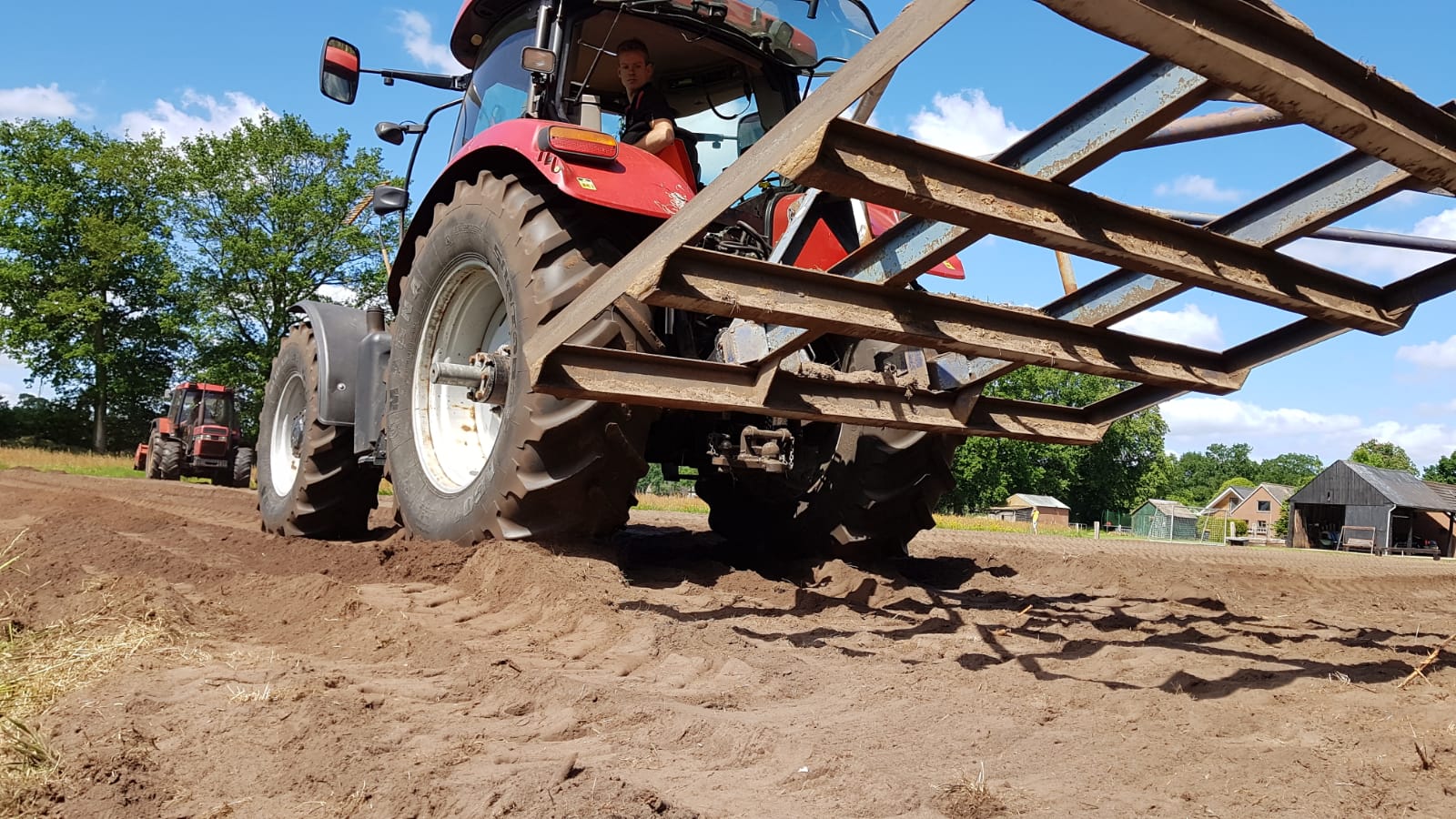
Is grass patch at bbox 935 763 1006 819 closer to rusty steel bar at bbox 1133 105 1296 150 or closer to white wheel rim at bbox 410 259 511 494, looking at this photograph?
rusty steel bar at bbox 1133 105 1296 150

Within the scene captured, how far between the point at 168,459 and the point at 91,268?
760 inches

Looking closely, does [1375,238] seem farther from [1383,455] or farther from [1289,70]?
[1383,455]

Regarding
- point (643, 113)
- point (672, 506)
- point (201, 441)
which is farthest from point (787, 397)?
point (201, 441)

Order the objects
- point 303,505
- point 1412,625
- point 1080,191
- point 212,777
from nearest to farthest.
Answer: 1. point 212,777
2. point 1080,191
3. point 1412,625
4. point 303,505

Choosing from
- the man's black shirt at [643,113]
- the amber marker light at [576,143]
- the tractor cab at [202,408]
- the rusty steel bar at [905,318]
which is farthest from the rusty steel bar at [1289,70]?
the tractor cab at [202,408]

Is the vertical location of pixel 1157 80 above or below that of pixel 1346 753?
above

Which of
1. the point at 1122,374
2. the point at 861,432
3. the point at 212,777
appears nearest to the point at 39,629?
the point at 212,777

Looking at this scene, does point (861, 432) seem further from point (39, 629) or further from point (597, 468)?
point (39, 629)

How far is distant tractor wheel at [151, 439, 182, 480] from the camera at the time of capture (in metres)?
20.5

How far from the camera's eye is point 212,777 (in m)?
1.89

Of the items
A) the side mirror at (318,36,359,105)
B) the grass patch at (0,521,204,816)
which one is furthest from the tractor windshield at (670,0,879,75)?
the grass patch at (0,521,204,816)

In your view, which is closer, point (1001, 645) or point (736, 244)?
point (1001, 645)

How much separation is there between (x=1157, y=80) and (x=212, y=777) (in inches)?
103

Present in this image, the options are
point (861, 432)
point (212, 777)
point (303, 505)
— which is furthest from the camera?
point (303, 505)
